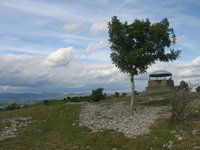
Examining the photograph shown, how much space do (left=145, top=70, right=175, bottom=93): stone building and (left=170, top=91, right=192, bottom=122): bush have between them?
118 ft

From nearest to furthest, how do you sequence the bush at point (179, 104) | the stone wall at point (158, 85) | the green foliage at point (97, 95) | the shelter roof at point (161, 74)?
the bush at point (179, 104)
the green foliage at point (97, 95)
the stone wall at point (158, 85)
the shelter roof at point (161, 74)

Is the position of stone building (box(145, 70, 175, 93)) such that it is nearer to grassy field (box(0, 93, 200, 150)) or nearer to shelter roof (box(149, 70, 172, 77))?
shelter roof (box(149, 70, 172, 77))

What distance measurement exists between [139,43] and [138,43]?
0.16 m

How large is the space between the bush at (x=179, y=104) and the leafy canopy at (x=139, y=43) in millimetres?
10310

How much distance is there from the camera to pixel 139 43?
32156 millimetres

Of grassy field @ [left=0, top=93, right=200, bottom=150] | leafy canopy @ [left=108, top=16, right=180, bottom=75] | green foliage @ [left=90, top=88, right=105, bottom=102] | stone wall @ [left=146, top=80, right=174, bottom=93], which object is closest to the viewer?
grassy field @ [left=0, top=93, right=200, bottom=150]

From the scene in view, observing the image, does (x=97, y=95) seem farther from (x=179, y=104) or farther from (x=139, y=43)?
(x=179, y=104)

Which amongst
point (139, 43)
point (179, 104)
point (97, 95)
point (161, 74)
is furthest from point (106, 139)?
point (161, 74)

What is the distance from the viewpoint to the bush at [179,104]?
66.3 ft

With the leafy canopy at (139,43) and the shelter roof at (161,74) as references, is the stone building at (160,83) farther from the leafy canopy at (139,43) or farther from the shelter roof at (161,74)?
the leafy canopy at (139,43)

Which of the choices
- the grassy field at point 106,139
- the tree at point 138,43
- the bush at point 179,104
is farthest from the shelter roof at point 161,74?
the grassy field at point 106,139

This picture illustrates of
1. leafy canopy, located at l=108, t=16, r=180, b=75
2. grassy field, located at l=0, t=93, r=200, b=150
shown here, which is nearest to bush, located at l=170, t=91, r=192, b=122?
grassy field, located at l=0, t=93, r=200, b=150

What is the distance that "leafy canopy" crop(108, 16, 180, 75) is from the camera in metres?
30.9

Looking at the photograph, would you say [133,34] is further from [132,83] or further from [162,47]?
[132,83]
